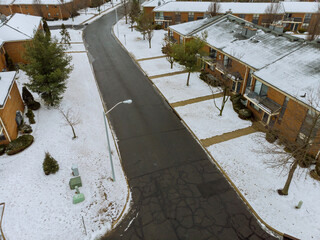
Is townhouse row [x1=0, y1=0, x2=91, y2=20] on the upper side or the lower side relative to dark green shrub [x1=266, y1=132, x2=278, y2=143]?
upper

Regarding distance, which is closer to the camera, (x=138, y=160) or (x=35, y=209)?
(x=35, y=209)

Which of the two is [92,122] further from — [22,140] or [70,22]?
[70,22]

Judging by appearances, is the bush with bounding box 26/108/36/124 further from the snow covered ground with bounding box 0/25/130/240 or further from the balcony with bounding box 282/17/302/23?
the balcony with bounding box 282/17/302/23

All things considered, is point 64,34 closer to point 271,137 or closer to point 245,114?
point 245,114

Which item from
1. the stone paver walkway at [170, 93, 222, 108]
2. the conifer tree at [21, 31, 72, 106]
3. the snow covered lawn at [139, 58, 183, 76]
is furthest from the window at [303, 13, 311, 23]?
the conifer tree at [21, 31, 72, 106]

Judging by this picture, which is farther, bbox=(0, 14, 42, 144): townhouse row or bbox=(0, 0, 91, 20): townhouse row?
bbox=(0, 0, 91, 20): townhouse row

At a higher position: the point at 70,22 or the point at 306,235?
the point at 70,22

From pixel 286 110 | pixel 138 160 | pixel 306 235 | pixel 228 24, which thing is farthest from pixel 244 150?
pixel 228 24
